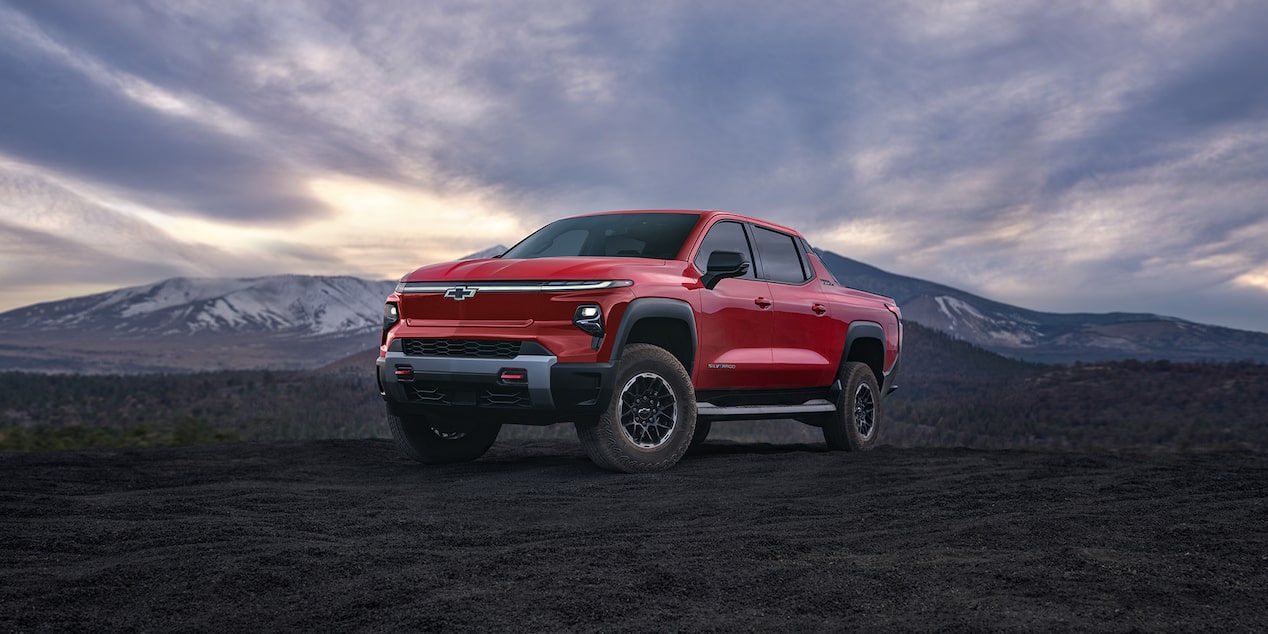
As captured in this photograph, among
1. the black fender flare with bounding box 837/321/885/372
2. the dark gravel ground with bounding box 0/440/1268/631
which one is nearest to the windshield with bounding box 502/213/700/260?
the dark gravel ground with bounding box 0/440/1268/631

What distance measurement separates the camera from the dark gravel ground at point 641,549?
342 cm

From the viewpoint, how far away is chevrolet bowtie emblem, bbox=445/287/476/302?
7.31m

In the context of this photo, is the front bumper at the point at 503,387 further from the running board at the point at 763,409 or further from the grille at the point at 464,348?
the running board at the point at 763,409

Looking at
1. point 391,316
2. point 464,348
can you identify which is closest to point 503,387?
point 464,348

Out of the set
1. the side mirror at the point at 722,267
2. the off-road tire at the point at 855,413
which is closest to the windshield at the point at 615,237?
the side mirror at the point at 722,267

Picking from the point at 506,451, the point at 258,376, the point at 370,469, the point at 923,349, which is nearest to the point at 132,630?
the point at 370,469

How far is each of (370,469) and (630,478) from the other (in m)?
2.63

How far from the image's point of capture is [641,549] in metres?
4.48

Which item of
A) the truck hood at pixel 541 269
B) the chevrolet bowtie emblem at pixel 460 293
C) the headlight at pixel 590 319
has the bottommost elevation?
the headlight at pixel 590 319

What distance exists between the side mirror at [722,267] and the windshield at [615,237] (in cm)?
35

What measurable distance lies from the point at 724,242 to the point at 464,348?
107 inches

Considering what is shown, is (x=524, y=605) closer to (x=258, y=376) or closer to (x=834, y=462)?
(x=834, y=462)

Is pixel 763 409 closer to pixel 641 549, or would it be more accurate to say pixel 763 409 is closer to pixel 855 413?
pixel 855 413

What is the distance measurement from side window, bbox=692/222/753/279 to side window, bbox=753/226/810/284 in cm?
21
